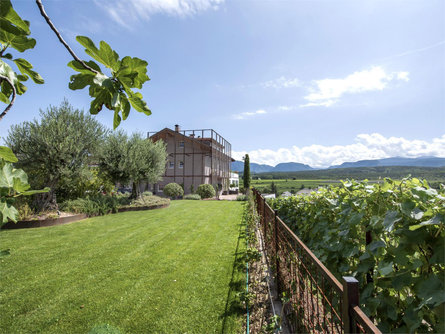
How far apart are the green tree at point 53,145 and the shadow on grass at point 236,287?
28.8ft

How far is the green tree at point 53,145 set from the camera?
29.1 feet

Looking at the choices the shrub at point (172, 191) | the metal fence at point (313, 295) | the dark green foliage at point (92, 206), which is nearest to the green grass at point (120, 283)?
the metal fence at point (313, 295)

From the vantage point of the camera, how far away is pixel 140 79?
119 cm

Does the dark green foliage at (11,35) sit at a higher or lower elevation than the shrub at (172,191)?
higher

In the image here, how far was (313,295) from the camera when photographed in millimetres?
2863

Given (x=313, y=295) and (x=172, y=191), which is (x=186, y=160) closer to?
(x=172, y=191)

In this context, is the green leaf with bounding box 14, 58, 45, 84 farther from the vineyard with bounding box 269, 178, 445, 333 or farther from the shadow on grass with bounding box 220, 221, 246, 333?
the shadow on grass with bounding box 220, 221, 246, 333

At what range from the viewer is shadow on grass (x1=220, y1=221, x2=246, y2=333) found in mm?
2990

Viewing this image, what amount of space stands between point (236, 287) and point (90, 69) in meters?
3.82

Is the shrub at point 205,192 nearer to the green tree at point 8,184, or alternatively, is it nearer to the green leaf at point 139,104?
the green leaf at point 139,104

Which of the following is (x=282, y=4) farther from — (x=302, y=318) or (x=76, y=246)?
(x=76, y=246)

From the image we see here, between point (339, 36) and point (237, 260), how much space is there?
5605mm

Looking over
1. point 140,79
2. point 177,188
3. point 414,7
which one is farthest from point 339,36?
point 177,188

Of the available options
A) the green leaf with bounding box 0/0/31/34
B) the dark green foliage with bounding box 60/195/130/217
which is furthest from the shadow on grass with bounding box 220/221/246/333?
the dark green foliage with bounding box 60/195/130/217
